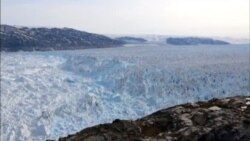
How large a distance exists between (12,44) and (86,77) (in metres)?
48.9

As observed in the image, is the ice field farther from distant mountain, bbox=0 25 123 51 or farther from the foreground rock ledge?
distant mountain, bbox=0 25 123 51

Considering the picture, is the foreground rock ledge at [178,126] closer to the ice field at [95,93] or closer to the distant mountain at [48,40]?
the ice field at [95,93]

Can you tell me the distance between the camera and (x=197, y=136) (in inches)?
328

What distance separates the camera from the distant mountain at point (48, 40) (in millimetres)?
71938

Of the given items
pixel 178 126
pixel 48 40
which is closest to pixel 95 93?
pixel 178 126

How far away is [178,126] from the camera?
9.45 metres

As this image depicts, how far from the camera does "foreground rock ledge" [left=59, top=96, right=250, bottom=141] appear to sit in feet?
27.0

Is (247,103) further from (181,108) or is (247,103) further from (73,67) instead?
(73,67)

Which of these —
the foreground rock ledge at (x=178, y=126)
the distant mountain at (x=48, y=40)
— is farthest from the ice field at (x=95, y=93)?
the distant mountain at (x=48, y=40)

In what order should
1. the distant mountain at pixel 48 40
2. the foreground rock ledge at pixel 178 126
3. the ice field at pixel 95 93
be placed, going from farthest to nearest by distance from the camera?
the distant mountain at pixel 48 40 < the ice field at pixel 95 93 < the foreground rock ledge at pixel 178 126

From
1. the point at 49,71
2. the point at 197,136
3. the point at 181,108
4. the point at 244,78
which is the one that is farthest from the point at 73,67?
the point at 197,136

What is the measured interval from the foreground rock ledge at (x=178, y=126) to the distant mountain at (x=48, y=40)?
60.2m

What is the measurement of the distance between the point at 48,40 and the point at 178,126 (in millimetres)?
69141

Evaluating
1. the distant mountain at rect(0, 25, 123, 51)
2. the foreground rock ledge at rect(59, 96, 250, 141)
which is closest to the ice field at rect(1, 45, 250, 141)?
the foreground rock ledge at rect(59, 96, 250, 141)
